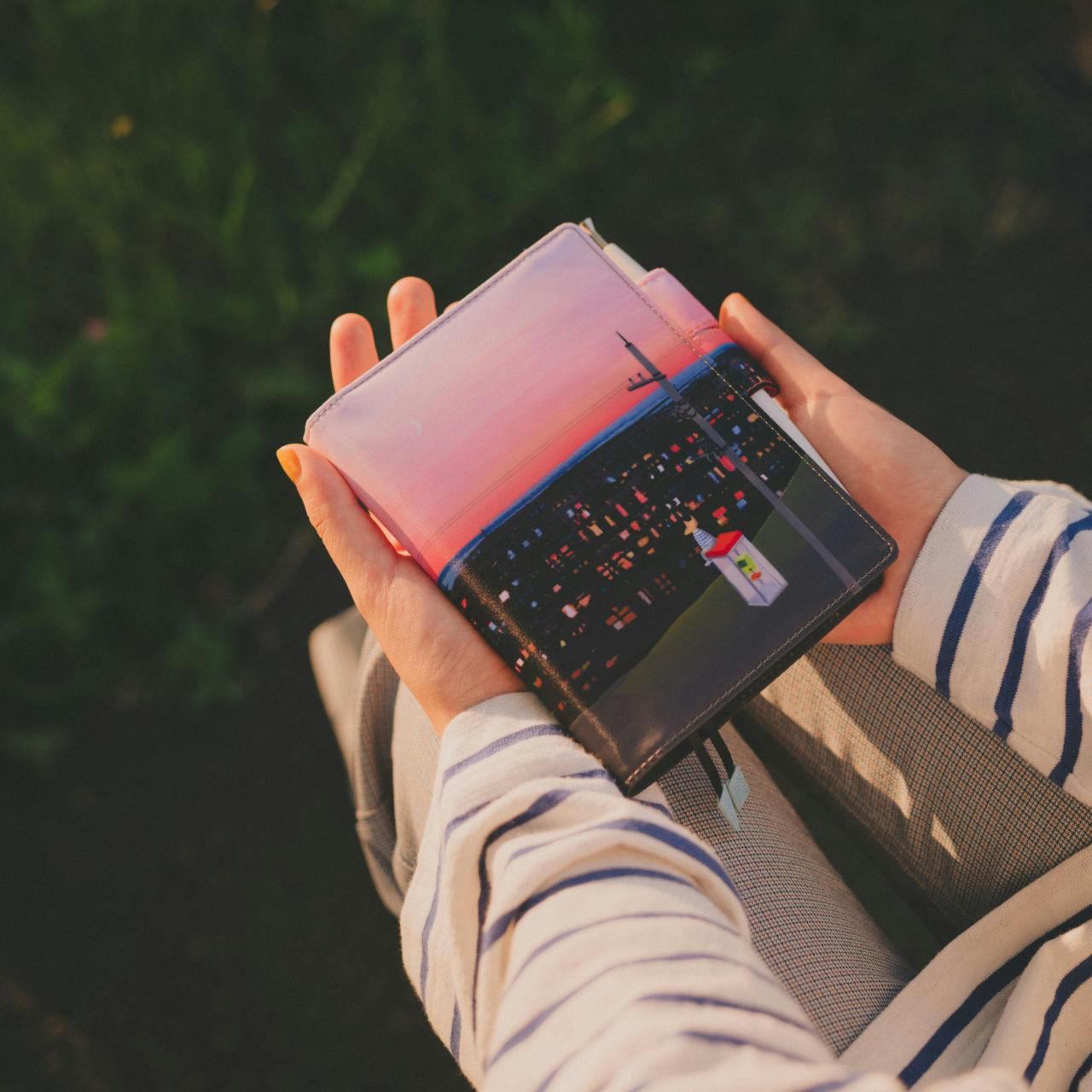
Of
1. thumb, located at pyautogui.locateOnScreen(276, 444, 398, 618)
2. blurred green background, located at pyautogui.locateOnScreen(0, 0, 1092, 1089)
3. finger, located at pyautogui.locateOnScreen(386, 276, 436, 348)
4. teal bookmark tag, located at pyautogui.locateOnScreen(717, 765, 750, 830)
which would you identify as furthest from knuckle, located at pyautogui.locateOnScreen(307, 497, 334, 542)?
blurred green background, located at pyautogui.locateOnScreen(0, 0, 1092, 1089)

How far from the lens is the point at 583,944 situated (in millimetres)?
527

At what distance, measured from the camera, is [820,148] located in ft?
5.49

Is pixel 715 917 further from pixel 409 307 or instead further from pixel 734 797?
pixel 409 307

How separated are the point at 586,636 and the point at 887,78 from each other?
1.53 meters

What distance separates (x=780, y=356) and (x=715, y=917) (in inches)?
20.4

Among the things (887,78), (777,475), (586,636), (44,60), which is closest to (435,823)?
(586,636)

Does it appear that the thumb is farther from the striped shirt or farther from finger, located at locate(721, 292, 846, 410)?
finger, located at locate(721, 292, 846, 410)

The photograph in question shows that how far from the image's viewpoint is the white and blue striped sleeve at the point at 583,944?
475mm

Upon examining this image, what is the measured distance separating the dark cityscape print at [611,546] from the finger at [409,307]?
0.93ft

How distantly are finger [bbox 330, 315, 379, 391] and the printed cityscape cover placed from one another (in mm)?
134

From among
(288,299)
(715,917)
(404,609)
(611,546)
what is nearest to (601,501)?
(611,546)

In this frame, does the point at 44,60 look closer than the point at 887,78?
Yes

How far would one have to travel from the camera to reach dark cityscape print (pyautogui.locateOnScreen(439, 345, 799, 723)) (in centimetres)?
67

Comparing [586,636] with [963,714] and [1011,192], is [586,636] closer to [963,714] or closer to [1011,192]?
[963,714]
